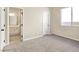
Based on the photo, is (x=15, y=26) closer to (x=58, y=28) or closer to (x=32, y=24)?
(x=32, y=24)

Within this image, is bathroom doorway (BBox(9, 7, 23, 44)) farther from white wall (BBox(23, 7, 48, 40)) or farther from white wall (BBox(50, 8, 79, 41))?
white wall (BBox(50, 8, 79, 41))

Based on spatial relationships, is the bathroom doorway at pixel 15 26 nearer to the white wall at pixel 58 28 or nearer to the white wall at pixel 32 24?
the white wall at pixel 32 24

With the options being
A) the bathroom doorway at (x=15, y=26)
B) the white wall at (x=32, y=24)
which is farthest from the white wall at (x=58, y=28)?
the bathroom doorway at (x=15, y=26)

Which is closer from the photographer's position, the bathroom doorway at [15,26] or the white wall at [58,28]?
the bathroom doorway at [15,26]

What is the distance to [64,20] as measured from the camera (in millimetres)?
1944

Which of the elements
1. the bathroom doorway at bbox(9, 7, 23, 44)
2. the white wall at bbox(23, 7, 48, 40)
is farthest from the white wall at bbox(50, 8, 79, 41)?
the bathroom doorway at bbox(9, 7, 23, 44)

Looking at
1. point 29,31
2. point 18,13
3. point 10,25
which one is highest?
point 18,13

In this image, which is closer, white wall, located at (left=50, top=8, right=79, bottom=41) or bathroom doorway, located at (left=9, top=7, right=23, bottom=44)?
bathroom doorway, located at (left=9, top=7, right=23, bottom=44)
